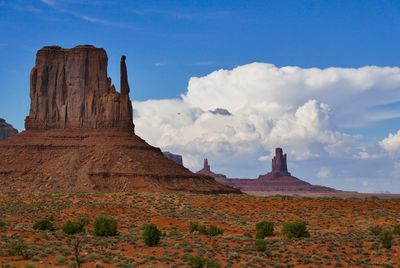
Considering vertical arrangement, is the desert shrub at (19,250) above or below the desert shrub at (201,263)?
above

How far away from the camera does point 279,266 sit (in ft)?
126

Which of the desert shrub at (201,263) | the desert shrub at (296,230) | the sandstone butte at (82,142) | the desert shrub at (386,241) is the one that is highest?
the sandstone butte at (82,142)

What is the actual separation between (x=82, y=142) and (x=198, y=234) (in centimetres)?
6753

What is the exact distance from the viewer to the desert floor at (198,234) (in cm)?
3984

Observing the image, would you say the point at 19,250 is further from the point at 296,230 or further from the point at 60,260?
the point at 296,230

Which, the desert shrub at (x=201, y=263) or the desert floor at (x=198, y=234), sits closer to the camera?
the desert shrub at (x=201, y=263)

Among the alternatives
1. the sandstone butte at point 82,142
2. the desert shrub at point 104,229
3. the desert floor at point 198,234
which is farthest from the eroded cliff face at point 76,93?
the desert shrub at point 104,229

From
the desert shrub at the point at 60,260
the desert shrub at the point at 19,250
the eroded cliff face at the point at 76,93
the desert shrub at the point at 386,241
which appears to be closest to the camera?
the desert shrub at the point at 60,260

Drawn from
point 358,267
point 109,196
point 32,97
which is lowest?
point 358,267

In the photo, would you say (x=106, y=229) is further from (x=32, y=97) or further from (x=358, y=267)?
(x=32, y=97)

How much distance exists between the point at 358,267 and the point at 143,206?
4589 cm

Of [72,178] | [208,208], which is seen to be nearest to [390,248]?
[208,208]

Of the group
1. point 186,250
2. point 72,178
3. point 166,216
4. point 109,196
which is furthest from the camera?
point 72,178

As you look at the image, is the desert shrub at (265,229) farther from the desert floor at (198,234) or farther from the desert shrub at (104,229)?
the desert shrub at (104,229)
